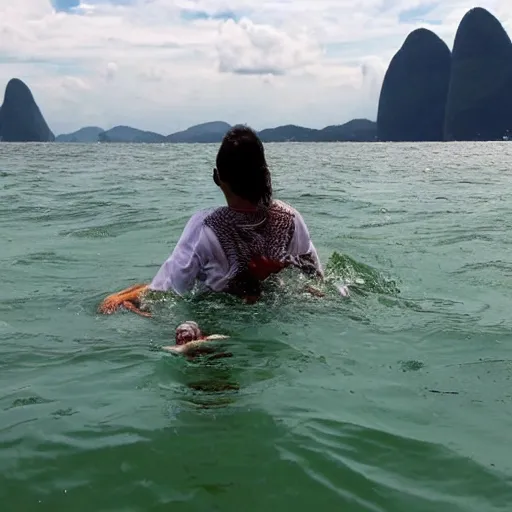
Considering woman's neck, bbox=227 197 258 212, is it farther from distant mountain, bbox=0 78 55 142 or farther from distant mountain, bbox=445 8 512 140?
distant mountain, bbox=0 78 55 142

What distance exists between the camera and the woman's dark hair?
13.7 feet

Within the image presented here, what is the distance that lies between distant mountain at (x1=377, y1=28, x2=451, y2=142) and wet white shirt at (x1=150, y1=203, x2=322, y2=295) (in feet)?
487

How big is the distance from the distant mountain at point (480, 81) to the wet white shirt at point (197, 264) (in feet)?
440

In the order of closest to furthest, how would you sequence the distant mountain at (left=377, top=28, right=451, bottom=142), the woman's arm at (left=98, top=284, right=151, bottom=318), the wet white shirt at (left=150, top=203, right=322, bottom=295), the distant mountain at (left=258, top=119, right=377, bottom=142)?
the wet white shirt at (left=150, top=203, right=322, bottom=295), the woman's arm at (left=98, top=284, right=151, bottom=318), the distant mountain at (left=258, top=119, right=377, bottom=142), the distant mountain at (left=377, top=28, right=451, bottom=142)

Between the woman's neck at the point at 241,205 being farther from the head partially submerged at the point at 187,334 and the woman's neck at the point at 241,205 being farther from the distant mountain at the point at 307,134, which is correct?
the distant mountain at the point at 307,134

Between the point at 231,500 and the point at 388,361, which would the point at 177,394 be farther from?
the point at 388,361

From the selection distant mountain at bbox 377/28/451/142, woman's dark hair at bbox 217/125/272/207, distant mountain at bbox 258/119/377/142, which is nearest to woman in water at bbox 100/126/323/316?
woman's dark hair at bbox 217/125/272/207

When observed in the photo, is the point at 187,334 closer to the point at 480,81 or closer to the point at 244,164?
the point at 244,164

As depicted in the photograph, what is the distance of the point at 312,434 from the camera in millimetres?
2729

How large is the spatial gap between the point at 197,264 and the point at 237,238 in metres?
0.30

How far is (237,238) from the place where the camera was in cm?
436

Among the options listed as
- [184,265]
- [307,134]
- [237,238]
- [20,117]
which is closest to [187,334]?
[184,265]

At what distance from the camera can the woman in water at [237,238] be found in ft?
14.0

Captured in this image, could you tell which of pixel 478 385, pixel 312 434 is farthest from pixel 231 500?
pixel 478 385
